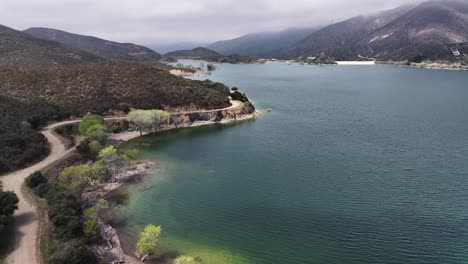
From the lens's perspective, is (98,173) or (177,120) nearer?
(98,173)

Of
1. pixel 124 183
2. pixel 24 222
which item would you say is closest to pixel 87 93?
pixel 124 183

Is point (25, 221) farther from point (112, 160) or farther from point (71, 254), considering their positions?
point (112, 160)

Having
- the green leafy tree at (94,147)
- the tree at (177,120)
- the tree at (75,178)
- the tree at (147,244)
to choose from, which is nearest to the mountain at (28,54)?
the tree at (177,120)

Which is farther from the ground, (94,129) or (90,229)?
(94,129)

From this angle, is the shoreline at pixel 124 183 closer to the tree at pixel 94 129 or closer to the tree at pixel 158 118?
the tree at pixel 158 118

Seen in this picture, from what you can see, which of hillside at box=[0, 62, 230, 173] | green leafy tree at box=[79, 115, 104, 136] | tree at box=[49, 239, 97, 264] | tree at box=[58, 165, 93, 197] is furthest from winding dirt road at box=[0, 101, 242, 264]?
green leafy tree at box=[79, 115, 104, 136]

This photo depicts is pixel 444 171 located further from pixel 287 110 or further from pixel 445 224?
pixel 287 110

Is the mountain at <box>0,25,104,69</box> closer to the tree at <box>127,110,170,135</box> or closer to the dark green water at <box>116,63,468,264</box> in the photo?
the tree at <box>127,110,170,135</box>

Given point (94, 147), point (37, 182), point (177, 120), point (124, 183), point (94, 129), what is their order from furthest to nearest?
point (177, 120), point (94, 129), point (94, 147), point (124, 183), point (37, 182)
